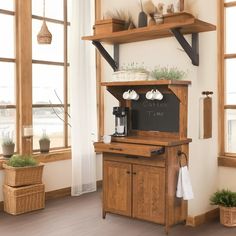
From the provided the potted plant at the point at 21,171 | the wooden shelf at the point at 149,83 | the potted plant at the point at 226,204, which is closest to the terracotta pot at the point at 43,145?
the potted plant at the point at 21,171

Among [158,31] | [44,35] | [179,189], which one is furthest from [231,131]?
[44,35]

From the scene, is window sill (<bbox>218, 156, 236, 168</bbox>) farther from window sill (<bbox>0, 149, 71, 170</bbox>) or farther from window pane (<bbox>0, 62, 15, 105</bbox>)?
window pane (<bbox>0, 62, 15, 105</bbox>)

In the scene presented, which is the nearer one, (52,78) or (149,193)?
(149,193)

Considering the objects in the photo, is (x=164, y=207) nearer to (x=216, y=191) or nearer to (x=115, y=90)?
(x=216, y=191)

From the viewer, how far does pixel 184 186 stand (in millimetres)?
3848

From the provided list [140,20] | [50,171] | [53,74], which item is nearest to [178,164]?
[140,20]

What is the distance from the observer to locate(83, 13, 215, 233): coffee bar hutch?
12.6 feet

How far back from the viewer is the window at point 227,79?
4469mm

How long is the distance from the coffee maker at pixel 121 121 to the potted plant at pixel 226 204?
1.19 meters

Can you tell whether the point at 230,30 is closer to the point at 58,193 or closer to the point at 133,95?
the point at 133,95

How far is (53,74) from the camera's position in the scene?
5449mm

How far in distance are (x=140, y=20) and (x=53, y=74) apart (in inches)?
66.5

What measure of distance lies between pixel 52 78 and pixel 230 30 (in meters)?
2.40

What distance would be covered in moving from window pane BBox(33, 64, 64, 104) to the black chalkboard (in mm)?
1372
